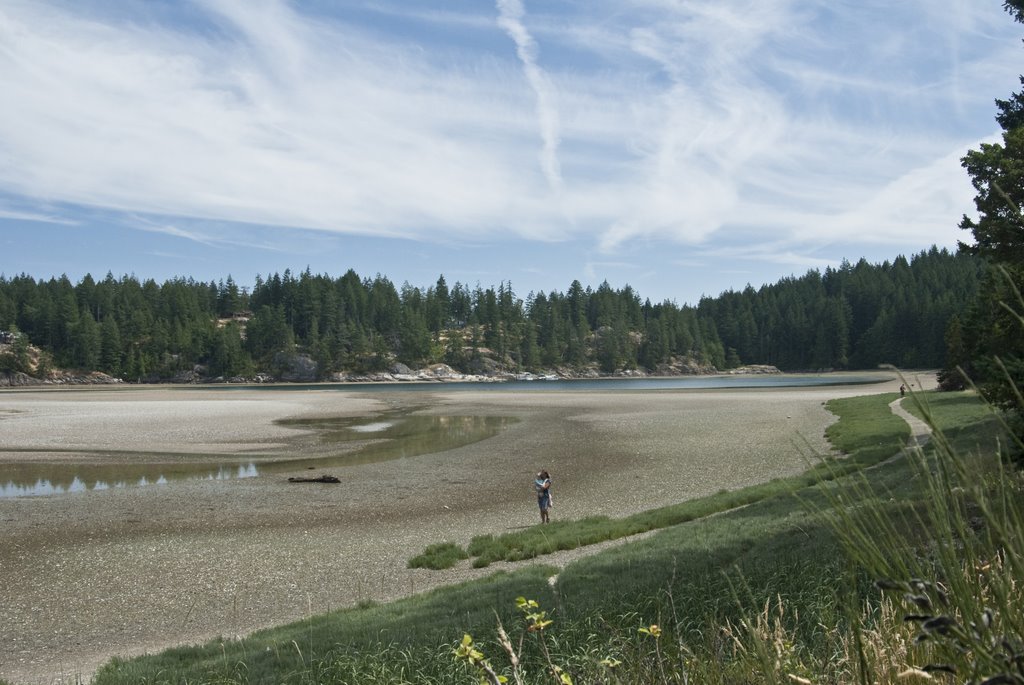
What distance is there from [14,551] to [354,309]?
172 metres

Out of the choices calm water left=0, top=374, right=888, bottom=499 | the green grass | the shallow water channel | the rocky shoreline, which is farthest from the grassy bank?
the rocky shoreline

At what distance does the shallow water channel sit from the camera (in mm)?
27234

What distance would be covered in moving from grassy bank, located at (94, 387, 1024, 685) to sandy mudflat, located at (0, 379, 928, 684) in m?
1.12

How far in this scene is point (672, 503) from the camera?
2227 cm

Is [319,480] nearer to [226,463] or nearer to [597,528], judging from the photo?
[226,463]

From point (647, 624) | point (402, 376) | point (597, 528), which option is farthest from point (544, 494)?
point (402, 376)

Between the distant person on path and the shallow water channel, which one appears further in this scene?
the shallow water channel

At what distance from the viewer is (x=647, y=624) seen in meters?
7.79

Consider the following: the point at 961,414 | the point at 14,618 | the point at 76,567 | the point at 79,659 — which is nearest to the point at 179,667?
the point at 79,659

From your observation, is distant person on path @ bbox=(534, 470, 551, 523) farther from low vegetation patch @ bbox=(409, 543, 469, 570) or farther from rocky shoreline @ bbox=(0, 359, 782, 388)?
rocky shoreline @ bbox=(0, 359, 782, 388)

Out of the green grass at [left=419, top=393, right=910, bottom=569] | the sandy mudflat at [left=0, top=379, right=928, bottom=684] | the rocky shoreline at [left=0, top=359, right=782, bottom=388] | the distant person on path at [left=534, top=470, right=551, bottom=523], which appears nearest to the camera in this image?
the sandy mudflat at [left=0, top=379, right=928, bottom=684]

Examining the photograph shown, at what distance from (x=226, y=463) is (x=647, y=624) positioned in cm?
2895

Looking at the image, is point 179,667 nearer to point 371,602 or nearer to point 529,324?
point 371,602

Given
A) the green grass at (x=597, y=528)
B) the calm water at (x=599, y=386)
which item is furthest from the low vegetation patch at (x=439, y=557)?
the calm water at (x=599, y=386)
